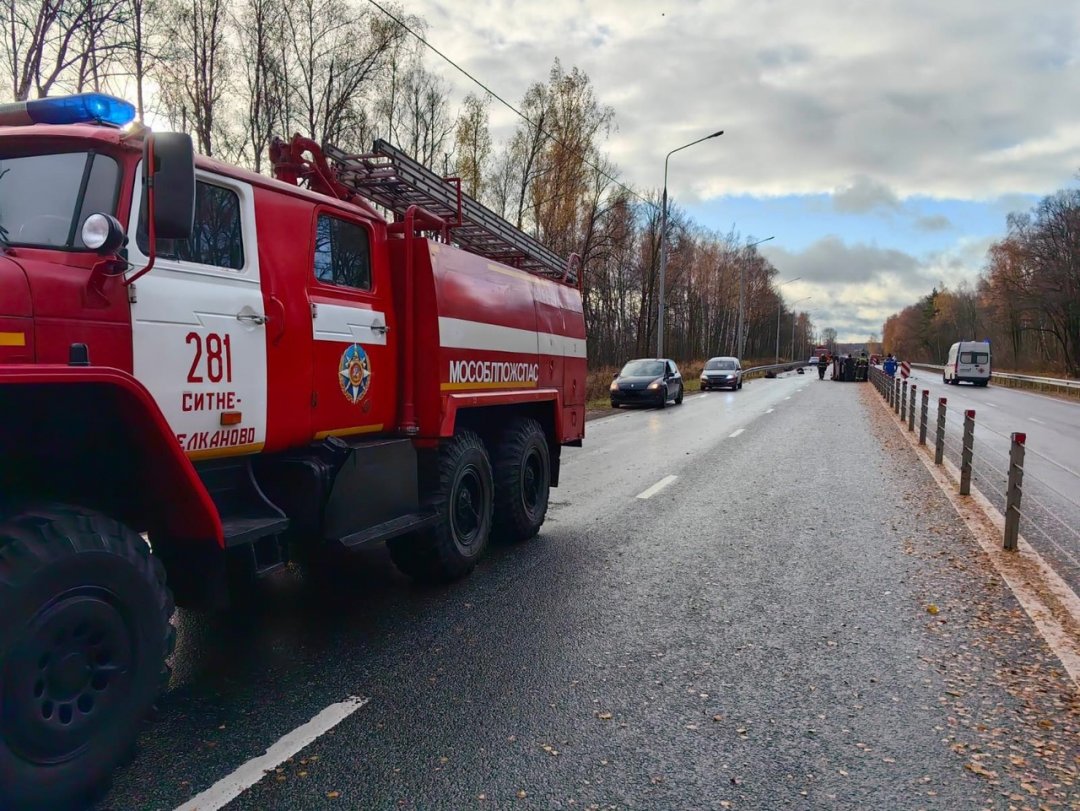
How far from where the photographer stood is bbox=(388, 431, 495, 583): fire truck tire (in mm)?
5234

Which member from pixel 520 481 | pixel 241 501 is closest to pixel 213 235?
pixel 241 501

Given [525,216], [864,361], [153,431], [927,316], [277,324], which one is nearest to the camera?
[153,431]

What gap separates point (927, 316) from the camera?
13288 centimetres

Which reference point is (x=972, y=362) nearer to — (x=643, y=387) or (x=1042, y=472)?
(x=643, y=387)

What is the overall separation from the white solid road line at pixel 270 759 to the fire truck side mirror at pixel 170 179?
7.27 ft

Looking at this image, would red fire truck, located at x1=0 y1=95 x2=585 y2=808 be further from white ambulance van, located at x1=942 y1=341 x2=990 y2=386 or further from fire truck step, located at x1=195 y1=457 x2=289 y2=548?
white ambulance van, located at x1=942 y1=341 x2=990 y2=386

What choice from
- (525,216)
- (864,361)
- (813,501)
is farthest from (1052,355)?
(813,501)

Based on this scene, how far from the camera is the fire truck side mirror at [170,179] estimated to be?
3.06 m

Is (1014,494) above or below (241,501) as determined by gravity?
below

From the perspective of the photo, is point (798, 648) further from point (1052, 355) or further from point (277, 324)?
point (1052, 355)

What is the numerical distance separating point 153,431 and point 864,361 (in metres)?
53.9

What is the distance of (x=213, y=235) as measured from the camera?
3.73 metres

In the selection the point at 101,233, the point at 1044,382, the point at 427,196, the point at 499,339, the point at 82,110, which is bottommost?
the point at 1044,382

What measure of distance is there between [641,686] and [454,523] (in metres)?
2.10
